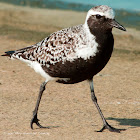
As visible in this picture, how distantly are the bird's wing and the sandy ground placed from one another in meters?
1.13

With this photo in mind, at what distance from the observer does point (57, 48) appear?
7281mm

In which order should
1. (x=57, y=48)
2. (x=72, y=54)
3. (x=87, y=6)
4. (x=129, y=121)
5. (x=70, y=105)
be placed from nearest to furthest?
(x=72, y=54), (x=57, y=48), (x=129, y=121), (x=70, y=105), (x=87, y=6)

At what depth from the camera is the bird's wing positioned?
23.1 ft

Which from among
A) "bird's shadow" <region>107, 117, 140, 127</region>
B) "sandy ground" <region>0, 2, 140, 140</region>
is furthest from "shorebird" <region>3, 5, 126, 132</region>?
"bird's shadow" <region>107, 117, 140, 127</region>

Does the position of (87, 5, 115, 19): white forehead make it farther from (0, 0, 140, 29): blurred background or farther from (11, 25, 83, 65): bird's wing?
(0, 0, 140, 29): blurred background

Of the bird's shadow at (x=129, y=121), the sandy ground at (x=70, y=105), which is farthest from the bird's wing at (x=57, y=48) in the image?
the bird's shadow at (x=129, y=121)

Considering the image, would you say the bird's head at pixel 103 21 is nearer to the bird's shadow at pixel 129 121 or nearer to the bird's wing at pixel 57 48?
the bird's wing at pixel 57 48

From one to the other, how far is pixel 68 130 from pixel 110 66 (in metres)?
5.36

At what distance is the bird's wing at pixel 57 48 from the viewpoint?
277 inches

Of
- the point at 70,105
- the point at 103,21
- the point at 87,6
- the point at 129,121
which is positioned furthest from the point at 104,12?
the point at 87,6

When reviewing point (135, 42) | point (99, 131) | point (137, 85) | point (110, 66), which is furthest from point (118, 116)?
point (135, 42)

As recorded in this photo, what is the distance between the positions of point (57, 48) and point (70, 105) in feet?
6.19

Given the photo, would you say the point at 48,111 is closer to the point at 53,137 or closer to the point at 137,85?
the point at 53,137

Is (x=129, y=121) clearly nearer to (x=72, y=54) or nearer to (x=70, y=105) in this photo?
(x=70, y=105)
